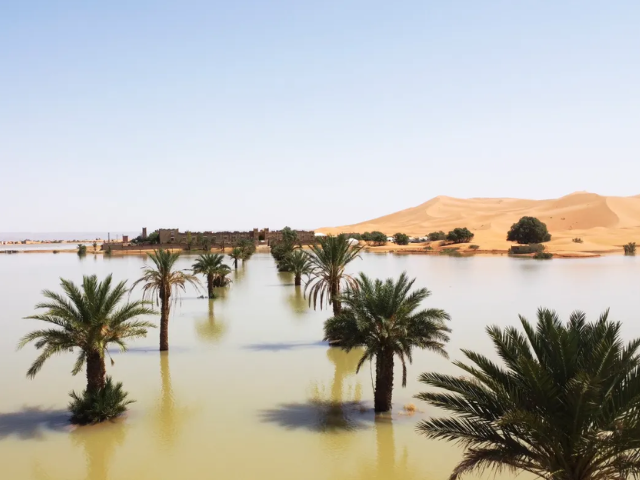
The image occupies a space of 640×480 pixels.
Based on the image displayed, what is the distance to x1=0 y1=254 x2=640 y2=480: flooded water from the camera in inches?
403

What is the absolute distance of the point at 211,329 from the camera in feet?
78.9

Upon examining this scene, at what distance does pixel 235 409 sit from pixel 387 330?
436 cm

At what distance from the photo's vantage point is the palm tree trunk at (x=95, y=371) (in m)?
12.5

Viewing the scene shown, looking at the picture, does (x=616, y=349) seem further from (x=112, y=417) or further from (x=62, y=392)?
(x=62, y=392)

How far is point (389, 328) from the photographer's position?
494 inches

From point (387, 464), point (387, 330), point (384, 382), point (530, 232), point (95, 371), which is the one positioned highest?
point (530, 232)

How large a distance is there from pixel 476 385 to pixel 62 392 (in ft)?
41.0

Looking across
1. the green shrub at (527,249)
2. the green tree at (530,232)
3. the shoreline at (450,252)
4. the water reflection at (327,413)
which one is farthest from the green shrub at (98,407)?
the green tree at (530,232)

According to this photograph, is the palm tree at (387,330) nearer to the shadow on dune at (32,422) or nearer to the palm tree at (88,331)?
the palm tree at (88,331)

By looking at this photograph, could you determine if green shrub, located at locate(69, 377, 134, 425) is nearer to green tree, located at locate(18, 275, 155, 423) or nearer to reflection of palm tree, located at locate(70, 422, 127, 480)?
green tree, located at locate(18, 275, 155, 423)

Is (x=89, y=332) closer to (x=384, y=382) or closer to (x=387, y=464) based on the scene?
(x=384, y=382)

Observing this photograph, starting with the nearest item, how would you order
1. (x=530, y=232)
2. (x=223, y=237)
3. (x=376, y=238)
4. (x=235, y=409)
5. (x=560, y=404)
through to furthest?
(x=560, y=404) < (x=235, y=409) < (x=530, y=232) < (x=376, y=238) < (x=223, y=237)

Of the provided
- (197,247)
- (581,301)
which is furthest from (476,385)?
(197,247)

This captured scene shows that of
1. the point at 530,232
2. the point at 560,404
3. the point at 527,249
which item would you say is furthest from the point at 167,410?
the point at 530,232
